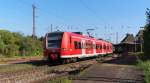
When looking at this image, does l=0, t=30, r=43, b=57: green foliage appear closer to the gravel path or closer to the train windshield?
the train windshield

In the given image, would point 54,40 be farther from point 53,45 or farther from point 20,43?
point 20,43

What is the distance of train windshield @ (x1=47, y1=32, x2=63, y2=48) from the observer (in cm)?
3002

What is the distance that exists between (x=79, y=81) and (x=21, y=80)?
3.66 meters

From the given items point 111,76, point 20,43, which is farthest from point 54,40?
point 20,43

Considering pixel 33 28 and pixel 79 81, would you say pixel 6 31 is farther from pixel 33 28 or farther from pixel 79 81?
pixel 79 81

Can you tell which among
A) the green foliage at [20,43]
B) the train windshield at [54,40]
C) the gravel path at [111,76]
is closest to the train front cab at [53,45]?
the train windshield at [54,40]

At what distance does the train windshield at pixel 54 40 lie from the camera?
3002 centimetres

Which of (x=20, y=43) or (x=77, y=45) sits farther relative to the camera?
(x=20, y=43)

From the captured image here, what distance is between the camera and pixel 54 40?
98.7 ft

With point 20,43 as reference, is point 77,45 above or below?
below

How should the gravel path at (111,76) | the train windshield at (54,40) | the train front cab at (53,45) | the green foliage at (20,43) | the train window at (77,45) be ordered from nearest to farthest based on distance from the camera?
the gravel path at (111,76) → the train front cab at (53,45) → the train windshield at (54,40) → the train window at (77,45) → the green foliage at (20,43)

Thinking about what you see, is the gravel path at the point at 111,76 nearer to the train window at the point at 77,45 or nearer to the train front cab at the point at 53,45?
the train front cab at the point at 53,45

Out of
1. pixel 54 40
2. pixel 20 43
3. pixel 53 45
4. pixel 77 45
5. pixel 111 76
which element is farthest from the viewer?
pixel 20 43

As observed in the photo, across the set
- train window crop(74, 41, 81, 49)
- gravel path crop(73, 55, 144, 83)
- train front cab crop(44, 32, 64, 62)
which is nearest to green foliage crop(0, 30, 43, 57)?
train window crop(74, 41, 81, 49)
